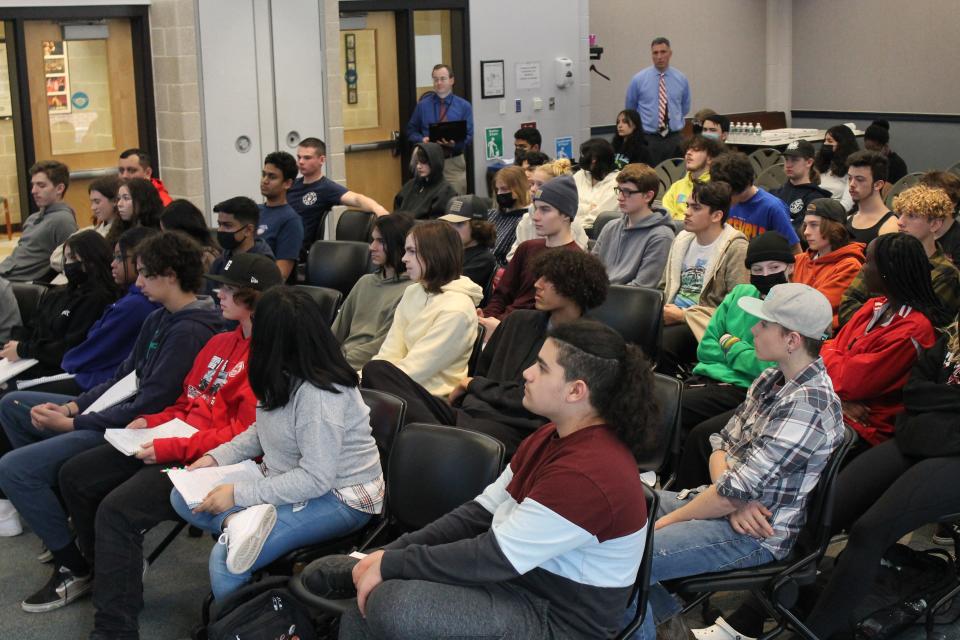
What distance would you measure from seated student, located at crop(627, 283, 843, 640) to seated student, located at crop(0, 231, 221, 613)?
6.16 feet

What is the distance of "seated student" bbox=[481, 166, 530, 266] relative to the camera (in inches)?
256


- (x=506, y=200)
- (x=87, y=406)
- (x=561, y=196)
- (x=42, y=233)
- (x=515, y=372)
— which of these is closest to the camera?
(x=515, y=372)

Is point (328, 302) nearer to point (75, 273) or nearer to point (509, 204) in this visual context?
point (75, 273)

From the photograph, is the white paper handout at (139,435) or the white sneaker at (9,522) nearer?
the white paper handout at (139,435)

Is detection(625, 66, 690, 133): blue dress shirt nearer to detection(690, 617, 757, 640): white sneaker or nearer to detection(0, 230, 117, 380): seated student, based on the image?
detection(0, 230, 117, 380): seated student

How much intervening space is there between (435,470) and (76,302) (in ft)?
7.77

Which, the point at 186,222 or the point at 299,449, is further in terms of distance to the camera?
the point at 186,222

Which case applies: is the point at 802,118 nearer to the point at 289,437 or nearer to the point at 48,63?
the point at 48,63

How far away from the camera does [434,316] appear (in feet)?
13.7

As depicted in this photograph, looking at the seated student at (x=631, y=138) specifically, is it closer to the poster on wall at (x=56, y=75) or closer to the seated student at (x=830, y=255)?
the poster on wall at (x=56, y=75)

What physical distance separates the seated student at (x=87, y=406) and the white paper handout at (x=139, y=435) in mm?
233

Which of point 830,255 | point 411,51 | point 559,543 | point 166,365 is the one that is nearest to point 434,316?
point 166,365

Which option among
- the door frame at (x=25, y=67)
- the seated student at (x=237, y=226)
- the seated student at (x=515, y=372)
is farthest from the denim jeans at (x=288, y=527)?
the door frame at (x=25, y=67)

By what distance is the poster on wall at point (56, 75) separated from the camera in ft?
25.7
